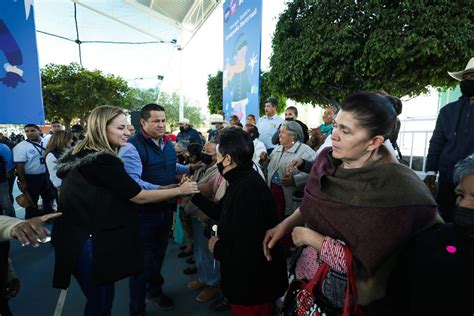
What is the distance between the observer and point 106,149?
184cm

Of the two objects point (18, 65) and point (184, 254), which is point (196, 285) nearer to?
point (184, 254)

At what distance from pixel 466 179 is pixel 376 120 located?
0.73 meters

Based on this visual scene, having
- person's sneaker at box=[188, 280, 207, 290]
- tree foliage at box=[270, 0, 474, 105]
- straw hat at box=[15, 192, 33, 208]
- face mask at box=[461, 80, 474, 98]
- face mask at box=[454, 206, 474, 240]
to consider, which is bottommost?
person's sneaker at box=[188, 280, 207, 290]

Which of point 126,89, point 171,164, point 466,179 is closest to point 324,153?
point 466,179

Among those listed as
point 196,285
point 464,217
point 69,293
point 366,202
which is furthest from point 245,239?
point 69,293

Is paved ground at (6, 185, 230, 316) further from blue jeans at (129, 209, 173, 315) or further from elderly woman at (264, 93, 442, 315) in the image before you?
elderly woman at (264, 93, 442, 315)

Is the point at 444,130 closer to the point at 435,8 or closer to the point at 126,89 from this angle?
the point at 435,8

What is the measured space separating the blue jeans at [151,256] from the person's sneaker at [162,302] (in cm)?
4

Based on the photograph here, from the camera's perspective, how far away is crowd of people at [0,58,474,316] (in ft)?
3.46

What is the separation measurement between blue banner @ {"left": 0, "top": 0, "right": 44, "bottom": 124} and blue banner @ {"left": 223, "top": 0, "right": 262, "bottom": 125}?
13.8ft

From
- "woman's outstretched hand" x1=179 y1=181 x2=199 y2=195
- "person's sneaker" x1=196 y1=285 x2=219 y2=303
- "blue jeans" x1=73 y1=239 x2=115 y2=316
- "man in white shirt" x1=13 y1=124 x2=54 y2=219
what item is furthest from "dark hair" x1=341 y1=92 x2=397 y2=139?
"man in white shirt" x1=13 y1=124 x2=54 y2=219

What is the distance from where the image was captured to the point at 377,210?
1062 mm

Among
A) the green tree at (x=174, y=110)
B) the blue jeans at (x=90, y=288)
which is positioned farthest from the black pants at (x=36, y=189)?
the green tree at (x=174, y=110)

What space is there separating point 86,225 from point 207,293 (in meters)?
1.78
